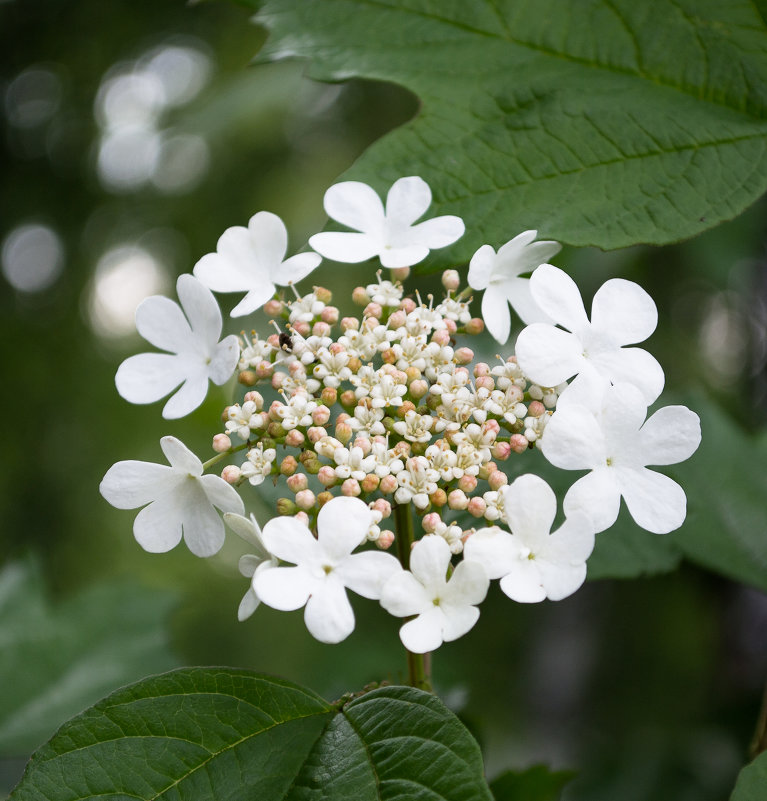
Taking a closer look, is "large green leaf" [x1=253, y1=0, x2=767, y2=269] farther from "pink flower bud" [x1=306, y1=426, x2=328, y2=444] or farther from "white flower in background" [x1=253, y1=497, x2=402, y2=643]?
"white flower in background" [x1=253, y1=497, x2=402, y2=643]

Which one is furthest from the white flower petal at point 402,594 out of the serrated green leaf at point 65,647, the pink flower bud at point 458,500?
the serrated green leaf at point 65,647

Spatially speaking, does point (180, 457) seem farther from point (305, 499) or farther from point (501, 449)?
point (501, 449)


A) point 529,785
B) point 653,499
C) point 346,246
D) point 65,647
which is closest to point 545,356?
point 653,499

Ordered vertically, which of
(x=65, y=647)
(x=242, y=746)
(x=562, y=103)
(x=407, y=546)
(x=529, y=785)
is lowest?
(x=65, y=647)

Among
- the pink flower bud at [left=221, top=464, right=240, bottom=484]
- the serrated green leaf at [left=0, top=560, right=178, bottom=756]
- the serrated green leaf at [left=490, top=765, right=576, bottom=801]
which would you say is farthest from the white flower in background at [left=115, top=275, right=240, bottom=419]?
the serrated green leaf at [left=0, top=560, right=178, bottom=756]

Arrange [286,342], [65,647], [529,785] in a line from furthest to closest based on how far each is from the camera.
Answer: [65,647], [529,785], [286,342]

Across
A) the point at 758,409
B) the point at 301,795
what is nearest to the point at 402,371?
the point at 301,795

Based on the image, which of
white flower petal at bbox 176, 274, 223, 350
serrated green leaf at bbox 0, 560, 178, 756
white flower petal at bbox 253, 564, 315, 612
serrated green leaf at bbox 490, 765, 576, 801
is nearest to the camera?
white flower petal at bbox 253, 564, 315, 612

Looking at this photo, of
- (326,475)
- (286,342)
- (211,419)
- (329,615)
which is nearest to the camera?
(329,615)
